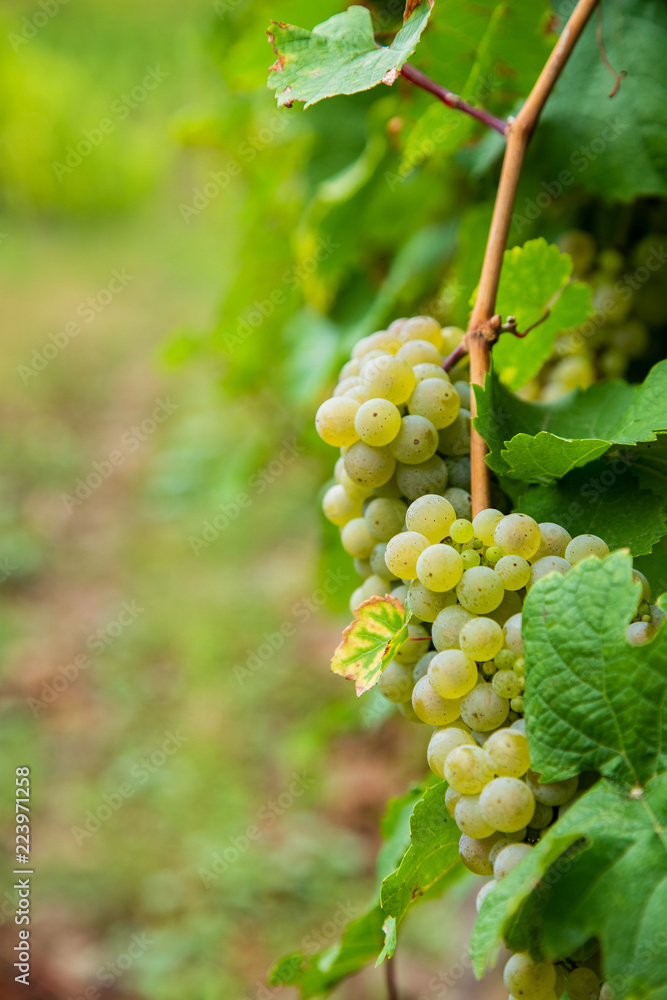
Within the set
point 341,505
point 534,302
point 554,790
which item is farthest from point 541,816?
point 534,302

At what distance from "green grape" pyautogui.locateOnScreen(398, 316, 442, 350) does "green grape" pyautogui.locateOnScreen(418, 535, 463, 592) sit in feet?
0.52

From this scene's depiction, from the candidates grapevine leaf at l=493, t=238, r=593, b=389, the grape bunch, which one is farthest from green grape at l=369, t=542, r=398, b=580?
grapevine leaf at l=493, t=238, r=593, b=389

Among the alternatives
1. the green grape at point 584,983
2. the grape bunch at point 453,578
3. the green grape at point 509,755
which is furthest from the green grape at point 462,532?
the green grape at point 584,983

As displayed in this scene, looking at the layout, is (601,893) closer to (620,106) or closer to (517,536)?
(517,536)

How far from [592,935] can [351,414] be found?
29 centimetres

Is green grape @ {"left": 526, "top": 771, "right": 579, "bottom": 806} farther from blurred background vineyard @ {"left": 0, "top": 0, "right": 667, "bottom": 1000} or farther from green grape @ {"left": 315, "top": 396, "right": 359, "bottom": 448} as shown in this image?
blurred background vineyard @ {"left": 0, "top": 0, "right": 667, "bottom": 1000}

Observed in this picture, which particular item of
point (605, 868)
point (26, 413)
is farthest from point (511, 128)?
point (26, 413)

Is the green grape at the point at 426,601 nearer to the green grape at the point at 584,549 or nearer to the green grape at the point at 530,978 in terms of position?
the green grape at the point at 584,549

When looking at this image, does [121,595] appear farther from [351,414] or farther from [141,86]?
[141,86]

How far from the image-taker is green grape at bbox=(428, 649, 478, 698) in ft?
1.36

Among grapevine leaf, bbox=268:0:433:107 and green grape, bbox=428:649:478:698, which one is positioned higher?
grapevine leaf, bbox=268:0:433:107

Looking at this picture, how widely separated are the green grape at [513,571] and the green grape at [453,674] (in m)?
0.04

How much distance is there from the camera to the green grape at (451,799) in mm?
413

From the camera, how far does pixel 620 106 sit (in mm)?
637
